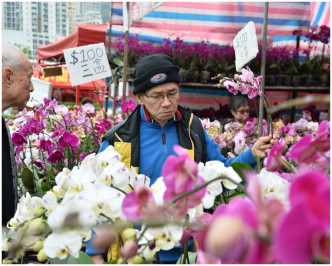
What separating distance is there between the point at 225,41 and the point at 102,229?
12.5 ft

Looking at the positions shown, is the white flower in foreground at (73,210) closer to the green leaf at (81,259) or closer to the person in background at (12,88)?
the green leaf at (81,259)

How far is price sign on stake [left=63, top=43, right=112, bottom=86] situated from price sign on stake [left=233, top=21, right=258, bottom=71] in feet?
3.15

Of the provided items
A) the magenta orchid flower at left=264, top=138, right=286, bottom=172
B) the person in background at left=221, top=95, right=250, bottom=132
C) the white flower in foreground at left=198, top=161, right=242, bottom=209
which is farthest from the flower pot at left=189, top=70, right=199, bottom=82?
the magenta orchid flower at left=264, top=138, right=286, bottom=172

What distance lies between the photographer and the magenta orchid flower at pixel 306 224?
0.74ft

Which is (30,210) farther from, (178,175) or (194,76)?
(194,76)

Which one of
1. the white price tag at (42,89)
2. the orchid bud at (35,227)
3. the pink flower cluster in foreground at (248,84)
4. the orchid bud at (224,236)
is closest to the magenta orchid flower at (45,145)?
the pink flower cluster in foreground at (248,84)

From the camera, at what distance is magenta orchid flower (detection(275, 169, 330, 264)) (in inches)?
8.9

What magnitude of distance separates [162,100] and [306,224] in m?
1.05

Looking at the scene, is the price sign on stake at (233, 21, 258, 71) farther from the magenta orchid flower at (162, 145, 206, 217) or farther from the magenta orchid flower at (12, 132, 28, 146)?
the magenta orchid flower at (162, 145, 206, 217)

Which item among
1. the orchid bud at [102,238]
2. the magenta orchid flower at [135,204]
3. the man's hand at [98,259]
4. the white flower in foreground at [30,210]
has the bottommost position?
the man's hand at [98,259]

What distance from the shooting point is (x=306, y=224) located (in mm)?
227

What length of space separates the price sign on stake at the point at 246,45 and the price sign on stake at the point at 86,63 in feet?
3.15

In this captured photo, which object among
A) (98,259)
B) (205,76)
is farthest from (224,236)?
(205,76)

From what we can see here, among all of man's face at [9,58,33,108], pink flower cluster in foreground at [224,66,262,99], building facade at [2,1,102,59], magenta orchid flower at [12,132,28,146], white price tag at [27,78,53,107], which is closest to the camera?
pink flower cluster in foreground at [224,66,262,99]
